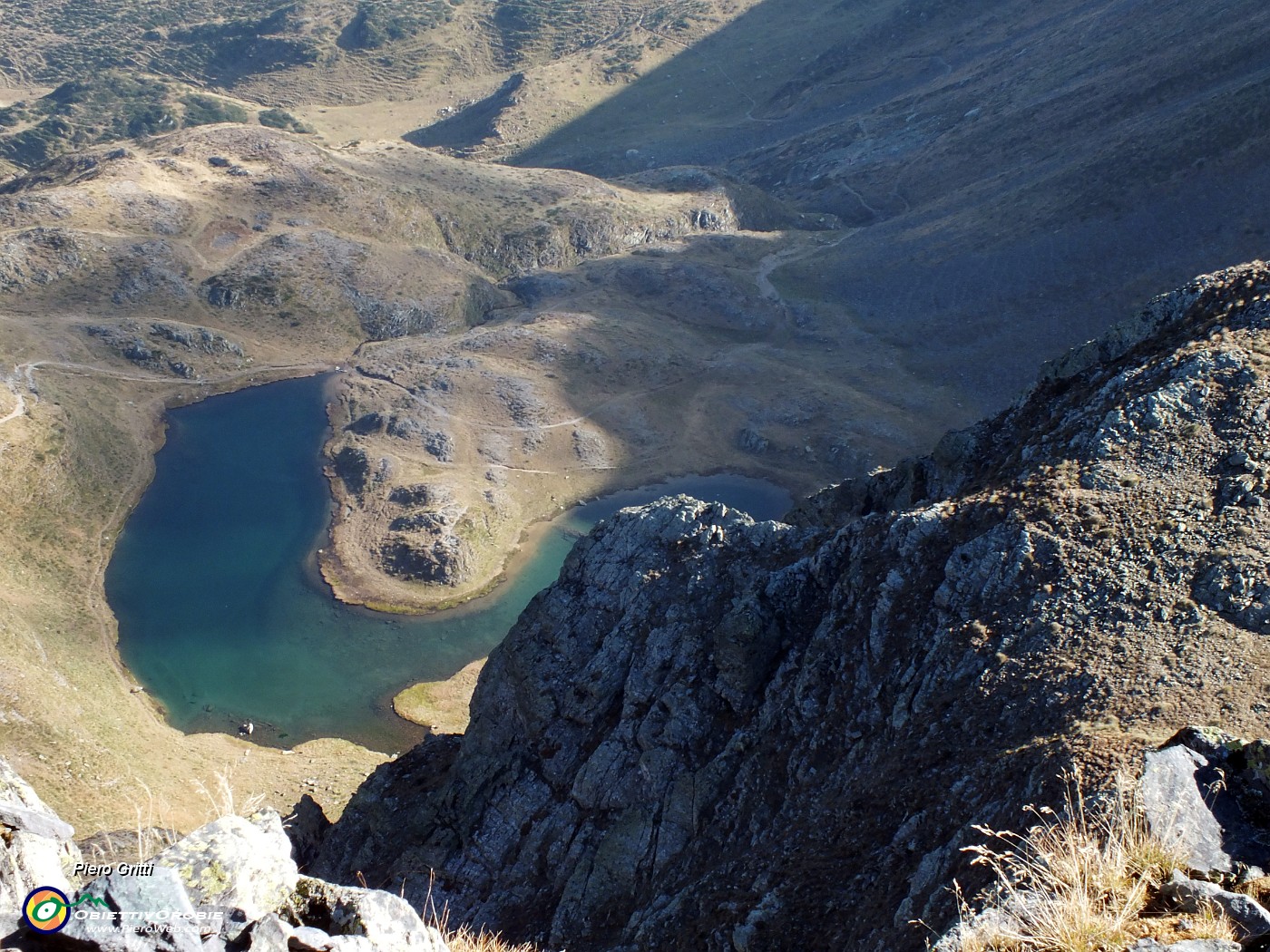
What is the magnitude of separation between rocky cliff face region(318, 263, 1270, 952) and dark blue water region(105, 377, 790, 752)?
22.3m

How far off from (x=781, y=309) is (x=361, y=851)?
79422mm

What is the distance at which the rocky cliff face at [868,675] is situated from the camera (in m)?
→ 17.6

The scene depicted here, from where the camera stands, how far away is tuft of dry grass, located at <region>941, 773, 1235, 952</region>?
9.74 meters

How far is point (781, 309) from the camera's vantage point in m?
102

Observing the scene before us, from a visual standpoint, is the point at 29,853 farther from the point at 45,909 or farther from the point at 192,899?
the point at 192,899

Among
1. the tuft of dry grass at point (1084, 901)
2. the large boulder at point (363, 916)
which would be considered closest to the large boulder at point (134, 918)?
the large boulder at point (363, 916)

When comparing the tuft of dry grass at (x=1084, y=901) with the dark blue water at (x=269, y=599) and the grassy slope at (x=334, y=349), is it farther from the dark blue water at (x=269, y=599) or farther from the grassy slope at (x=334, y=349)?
the dark blue water at (x=269, y=599)

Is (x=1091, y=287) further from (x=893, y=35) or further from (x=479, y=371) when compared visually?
(x=893, y=35)

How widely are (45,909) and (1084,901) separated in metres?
10.2

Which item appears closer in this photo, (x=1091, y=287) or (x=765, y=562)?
(x=765, y=562)

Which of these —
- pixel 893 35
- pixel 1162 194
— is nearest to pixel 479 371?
pixel 1162 194

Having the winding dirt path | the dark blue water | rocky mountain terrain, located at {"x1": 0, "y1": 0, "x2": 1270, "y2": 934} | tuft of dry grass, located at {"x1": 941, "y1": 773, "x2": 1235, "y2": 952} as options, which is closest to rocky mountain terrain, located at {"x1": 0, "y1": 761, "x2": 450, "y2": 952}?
rocky mountain terrain, located at {"x1": 0, "y1": 0, "x2": 1270, "y2": 934}

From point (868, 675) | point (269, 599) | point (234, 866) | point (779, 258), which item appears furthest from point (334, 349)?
point (234, 866)

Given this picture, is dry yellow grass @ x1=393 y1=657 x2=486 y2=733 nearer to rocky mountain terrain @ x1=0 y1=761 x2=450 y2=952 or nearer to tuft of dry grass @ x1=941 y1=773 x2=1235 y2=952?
rocky mountain terrain @ x1=0 y1=761 x2=450 y2=952
